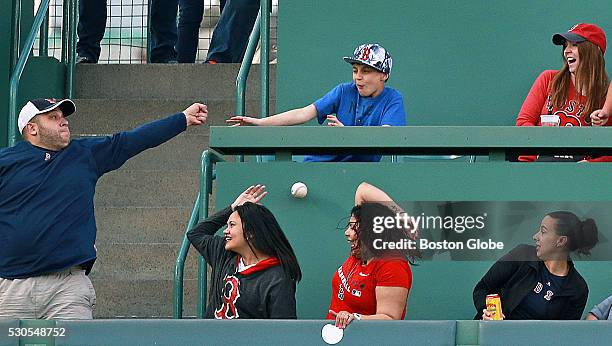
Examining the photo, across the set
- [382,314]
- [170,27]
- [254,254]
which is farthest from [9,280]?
[170,27]

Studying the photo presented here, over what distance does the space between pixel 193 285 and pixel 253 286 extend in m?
2.01

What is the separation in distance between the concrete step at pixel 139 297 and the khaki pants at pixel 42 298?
67.9 inches

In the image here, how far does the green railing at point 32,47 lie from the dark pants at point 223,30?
0.80 metres

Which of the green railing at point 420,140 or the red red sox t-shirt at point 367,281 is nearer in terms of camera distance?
the red red sox t-shirt at point 367,281

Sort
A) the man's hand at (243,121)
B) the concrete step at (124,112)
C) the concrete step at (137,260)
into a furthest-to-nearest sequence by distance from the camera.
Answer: the concrete step at (124,112) < the concrete step at (137,260) < the man's hand at (243,121)

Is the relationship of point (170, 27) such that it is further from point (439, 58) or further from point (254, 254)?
point (254, 254)

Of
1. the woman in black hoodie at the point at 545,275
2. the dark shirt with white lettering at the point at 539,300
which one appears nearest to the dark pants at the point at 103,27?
the woman in black hoodie at the point at 545,275

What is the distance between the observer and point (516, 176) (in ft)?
20.7

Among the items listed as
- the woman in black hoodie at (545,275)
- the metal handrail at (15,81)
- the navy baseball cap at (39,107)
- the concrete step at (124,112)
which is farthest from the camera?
the concrete step at (124,112)

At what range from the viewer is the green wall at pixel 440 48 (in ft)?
27.8

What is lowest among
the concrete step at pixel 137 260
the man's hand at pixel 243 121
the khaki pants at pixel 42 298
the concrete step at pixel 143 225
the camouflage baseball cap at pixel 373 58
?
the concrete step at pixel 137 260

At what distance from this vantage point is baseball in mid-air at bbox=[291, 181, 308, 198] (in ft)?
21.1

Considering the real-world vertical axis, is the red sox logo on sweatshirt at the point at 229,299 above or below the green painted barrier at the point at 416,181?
below

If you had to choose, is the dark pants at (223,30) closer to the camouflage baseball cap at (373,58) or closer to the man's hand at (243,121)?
the camouflage baseball cap at (373,58)
